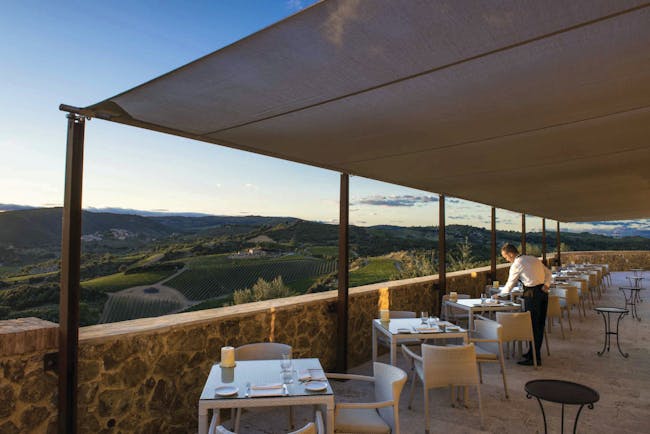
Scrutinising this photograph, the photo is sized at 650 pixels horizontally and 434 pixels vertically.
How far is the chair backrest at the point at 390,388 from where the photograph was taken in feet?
8.45

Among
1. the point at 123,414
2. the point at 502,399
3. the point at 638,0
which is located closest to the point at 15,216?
the point at 123,414

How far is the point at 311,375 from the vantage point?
274cm

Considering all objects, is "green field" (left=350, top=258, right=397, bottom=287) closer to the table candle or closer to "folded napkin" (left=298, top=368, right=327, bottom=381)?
"folded napkin" (left=298, top=368, right=327, bottom=381)

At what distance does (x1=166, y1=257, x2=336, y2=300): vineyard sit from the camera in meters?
11.6

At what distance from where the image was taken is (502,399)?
400cm

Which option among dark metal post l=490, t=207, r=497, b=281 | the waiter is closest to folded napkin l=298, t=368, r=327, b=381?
the waiter

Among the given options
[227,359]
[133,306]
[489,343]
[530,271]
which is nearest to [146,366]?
[227,359]

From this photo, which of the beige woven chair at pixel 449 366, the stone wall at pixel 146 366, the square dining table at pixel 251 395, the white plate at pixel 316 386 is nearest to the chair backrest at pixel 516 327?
the beige woven chair at pixel 449 366

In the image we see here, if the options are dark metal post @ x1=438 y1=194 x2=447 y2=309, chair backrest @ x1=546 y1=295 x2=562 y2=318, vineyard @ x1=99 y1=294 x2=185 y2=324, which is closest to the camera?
chair backrest @ x1=546 y1=295 x2=562 y2=318

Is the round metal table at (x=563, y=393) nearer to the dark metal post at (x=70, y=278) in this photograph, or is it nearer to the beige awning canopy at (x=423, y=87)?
the beige awning canopy at (x=423, y=87)

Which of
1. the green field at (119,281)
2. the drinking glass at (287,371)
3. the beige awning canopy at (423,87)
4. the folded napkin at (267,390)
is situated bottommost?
the green field at (119,281)

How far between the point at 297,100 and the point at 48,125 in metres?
5.43

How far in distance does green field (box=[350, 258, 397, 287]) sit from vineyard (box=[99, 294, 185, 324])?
525 cm

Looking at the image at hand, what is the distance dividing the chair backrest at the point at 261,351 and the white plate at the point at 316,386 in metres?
0.79
